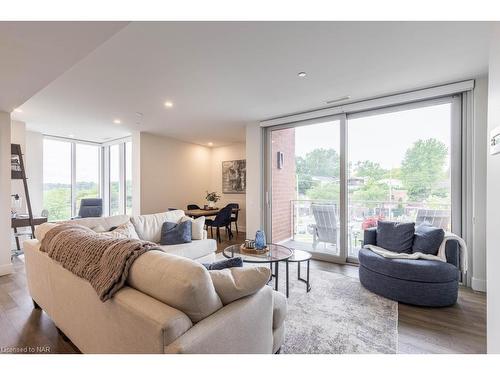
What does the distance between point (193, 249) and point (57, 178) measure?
210 inches

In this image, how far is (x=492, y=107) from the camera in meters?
1.20

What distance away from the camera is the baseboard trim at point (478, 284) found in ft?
8.68

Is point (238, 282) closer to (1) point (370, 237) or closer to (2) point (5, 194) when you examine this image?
(1) point (370, 237)

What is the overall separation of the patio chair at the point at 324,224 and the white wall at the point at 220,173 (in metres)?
2.79

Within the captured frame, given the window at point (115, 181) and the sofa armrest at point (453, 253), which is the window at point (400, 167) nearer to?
the sofa armrest at point (453, 253)

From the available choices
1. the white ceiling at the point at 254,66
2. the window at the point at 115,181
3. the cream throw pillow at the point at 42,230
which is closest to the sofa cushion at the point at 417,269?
the white ceiling at the point at 254,66

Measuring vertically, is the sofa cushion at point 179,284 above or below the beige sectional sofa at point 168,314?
above

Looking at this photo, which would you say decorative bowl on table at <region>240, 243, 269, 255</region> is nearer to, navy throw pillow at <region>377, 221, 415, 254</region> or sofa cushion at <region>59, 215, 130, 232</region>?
navy throw pillow at <region>377, 221, 415, 254</region>

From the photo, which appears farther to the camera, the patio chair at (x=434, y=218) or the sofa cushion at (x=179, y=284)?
the patio chair at (x=434, y=218)

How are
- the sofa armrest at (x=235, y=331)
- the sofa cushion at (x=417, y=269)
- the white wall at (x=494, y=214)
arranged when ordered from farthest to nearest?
1. the sofa cushion at (x=417, y=269)
2. the white wall at (x=494, y=214)
3. the sofa armrest at (x=235, y=331)

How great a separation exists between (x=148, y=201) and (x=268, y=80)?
4.11 meters

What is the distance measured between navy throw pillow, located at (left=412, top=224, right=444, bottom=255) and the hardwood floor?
1.85 ft

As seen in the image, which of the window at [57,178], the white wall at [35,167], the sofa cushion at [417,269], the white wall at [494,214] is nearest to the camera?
the white wall at [494,214]

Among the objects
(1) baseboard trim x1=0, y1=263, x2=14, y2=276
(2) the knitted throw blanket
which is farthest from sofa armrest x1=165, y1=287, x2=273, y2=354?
(1) baseboard trim x1=0, y1=263, x2=14, y2=276
